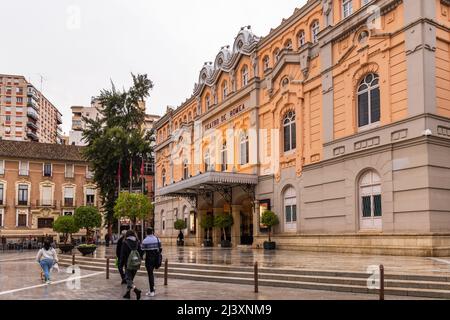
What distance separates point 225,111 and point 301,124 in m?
9.26

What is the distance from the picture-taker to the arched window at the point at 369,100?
24000 mm

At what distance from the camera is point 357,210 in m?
24.2

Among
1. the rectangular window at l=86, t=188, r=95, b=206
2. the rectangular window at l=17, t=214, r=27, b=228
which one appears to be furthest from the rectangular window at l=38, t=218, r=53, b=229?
the rectangular window at l=86, t=188, r=95, b=206

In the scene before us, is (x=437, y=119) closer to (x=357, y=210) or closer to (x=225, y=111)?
(x=357, y=210)

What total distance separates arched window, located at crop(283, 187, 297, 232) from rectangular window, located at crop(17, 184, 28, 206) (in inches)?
1730

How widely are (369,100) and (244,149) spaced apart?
11.8 m

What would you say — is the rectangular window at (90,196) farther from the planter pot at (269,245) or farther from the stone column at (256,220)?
the planter pot at (269,245)

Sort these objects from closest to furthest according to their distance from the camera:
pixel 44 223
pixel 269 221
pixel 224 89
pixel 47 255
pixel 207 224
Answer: pixel 47 255
pixel 269 221
pixel 207 224
pixel 224 89
pixel 44 223

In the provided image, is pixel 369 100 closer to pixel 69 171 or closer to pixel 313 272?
pixel 313 272

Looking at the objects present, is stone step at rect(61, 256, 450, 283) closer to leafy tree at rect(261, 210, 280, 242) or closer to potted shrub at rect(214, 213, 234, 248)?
leafy tree at rect(261, 210, 280, 242)

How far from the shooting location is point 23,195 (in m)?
64.2

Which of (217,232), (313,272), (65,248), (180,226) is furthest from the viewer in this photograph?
(180,226)

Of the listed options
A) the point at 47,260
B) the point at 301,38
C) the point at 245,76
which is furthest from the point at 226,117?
the point at 47,260

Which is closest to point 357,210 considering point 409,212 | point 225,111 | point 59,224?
point 409,212
